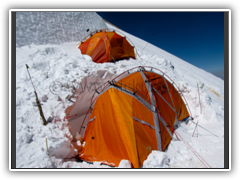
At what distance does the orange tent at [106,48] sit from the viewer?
7.54 m

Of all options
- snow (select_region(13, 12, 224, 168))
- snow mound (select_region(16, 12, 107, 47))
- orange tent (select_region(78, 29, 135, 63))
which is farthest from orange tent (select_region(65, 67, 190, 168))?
snow mound (select_region(16, 12, 107, 47))

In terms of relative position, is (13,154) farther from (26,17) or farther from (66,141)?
(26,17)

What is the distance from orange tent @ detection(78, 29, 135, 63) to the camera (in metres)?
7.54

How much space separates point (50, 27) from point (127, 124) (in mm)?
8659

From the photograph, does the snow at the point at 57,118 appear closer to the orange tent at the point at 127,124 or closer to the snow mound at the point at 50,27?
the snow mound at the point at 50,27

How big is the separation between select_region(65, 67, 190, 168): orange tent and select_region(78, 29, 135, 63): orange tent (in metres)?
4.01

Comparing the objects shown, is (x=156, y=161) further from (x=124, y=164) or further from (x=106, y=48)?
(x=106, y=48)

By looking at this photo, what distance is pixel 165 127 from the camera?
3.75 meters

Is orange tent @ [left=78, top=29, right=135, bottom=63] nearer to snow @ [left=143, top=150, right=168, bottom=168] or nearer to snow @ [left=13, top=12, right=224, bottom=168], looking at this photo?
snow @ [left=13, top=12, right=224, bottom=168]

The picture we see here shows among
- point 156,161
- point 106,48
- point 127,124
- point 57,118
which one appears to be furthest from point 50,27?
point 156,161

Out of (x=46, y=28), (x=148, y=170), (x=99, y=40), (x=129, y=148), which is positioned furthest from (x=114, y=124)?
(x=46, y=28)

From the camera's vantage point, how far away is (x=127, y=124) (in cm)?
311

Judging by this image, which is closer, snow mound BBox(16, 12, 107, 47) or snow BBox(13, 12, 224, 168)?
snow BBox(13, 12, 224, 168)

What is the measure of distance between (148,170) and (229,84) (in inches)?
96.2
